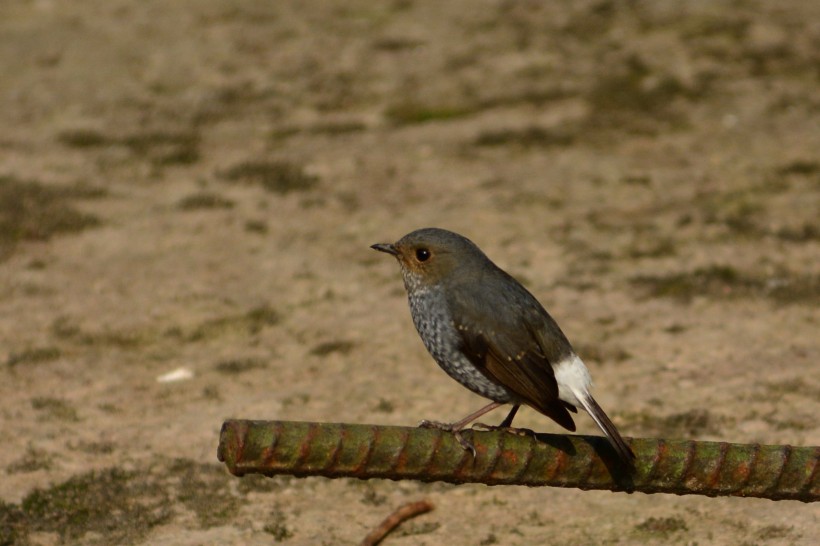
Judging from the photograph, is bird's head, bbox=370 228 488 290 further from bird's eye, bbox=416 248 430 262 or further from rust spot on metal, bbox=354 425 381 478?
rust spot on metal, bbox=354 425 381 478

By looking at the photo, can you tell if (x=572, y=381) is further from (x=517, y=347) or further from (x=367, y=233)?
(x=367, y=233)

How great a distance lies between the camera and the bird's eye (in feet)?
15.6

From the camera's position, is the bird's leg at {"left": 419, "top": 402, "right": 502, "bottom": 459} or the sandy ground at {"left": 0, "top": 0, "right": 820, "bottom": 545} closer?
the bird's leg at {"left": 419, "top": 402, "right": 502, "bottom": 459}

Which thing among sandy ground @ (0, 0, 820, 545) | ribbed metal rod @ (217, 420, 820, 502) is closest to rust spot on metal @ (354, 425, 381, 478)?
ribbed metal rod @ (217, 420, 820, 502)

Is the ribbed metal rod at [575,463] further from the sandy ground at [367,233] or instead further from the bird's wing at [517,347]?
the sandy ground at [367,233]

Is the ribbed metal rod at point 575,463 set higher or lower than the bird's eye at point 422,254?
lower

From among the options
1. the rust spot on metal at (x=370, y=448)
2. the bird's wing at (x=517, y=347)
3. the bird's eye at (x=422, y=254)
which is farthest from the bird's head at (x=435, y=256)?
the rust spot on metal at (x=370, y=448)

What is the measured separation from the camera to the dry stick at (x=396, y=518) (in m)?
4.62

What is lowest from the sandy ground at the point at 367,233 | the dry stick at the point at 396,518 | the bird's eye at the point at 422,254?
the dry stick at the point at 396,518

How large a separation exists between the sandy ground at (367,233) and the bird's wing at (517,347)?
0.68 m

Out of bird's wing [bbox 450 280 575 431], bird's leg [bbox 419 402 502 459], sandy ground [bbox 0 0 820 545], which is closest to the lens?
bird's leg [bbox 419 402 502 459]

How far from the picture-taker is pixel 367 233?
7527 mm

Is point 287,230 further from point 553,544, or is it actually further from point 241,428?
point 241,428

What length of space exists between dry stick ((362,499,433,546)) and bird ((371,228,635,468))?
1.59 feet
